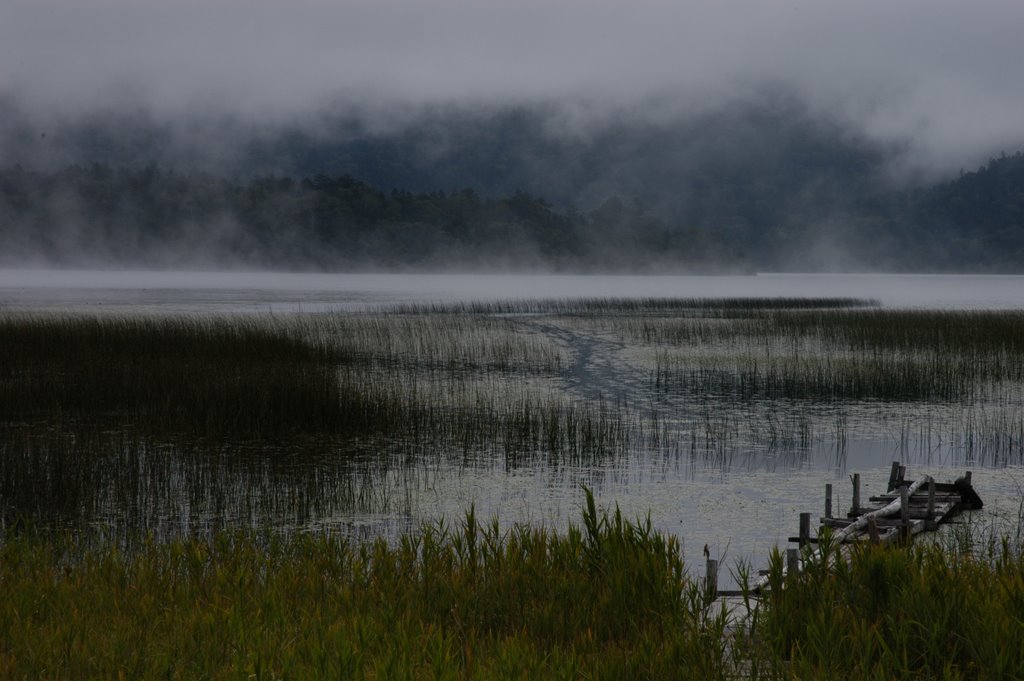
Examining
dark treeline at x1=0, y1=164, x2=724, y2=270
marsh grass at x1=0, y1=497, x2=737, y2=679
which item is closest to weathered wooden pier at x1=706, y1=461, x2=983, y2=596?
marsh grass at x1=0, y1=497, x2=737, y2=679

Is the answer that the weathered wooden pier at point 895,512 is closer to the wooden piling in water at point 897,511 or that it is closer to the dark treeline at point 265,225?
the wooden piling in water at point 897,511

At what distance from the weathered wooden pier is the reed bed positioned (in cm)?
135

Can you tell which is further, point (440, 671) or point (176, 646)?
point (176, 646)

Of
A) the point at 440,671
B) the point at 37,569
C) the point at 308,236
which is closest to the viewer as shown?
the point at 440,671

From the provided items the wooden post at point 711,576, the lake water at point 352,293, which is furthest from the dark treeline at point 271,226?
the wooden post at point 711,576

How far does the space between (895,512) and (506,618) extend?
6007mm

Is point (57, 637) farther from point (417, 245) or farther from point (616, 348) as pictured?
point (417, 245)

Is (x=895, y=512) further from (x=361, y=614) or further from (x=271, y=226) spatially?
(x=271, y=226)

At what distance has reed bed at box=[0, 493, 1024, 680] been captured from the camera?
4.88m

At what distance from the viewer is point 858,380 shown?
2119 cm

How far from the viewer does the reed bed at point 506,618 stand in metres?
4.88

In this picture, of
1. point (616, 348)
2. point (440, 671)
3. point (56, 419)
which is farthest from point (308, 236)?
point (440, 671)

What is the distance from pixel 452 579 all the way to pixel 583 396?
13.1 meters

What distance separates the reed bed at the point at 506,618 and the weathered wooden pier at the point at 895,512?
135cm
